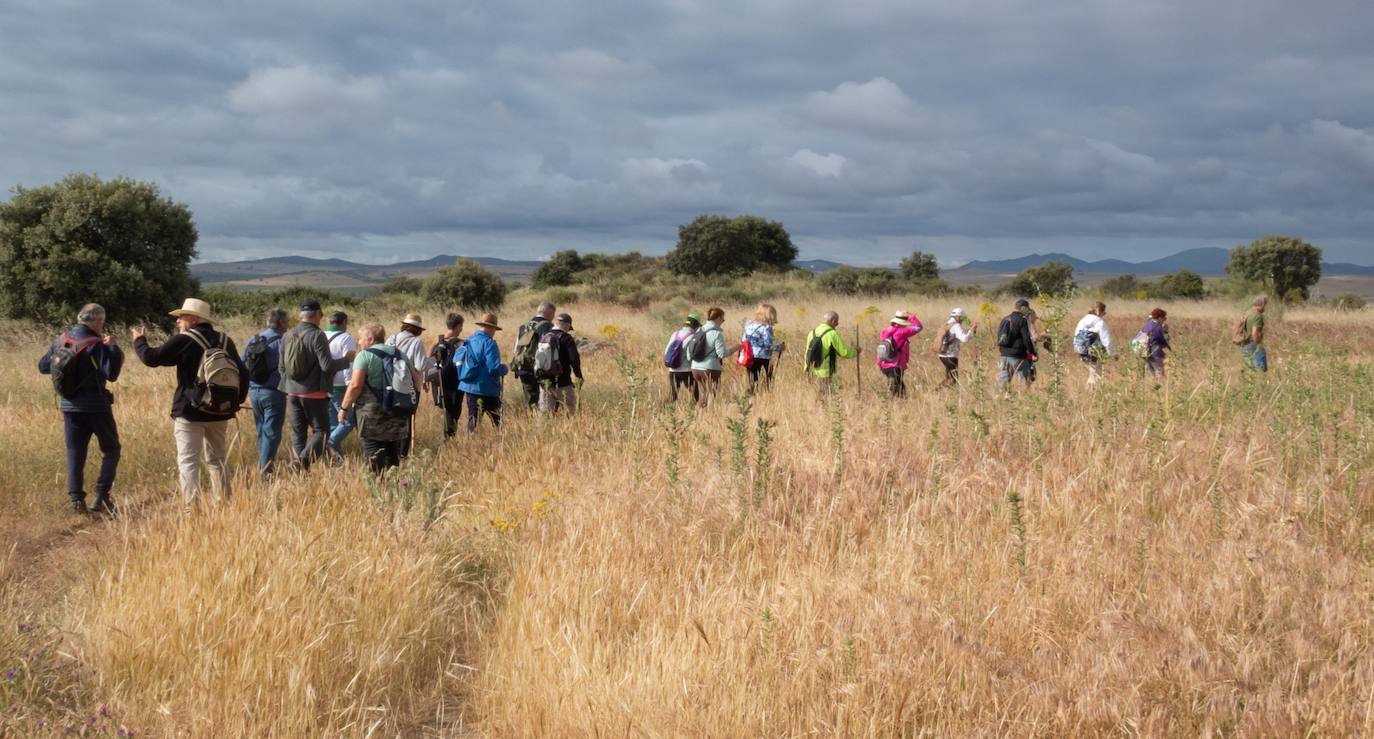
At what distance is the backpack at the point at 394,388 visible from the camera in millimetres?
7301

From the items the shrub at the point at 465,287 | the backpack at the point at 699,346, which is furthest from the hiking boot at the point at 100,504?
the shrub at the point at 465,287

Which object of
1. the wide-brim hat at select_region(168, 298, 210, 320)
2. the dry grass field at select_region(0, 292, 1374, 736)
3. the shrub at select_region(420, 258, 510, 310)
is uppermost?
the shrub at select_region(420, 258, 510, 310)

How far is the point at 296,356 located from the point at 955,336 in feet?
27.0

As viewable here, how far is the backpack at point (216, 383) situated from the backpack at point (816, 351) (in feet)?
21.3

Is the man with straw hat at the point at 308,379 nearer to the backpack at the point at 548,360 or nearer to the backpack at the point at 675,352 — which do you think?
the backpack at the point at 548,360

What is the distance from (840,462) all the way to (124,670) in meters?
3.84

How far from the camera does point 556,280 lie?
49.3 meters

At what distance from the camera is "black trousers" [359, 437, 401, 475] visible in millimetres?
7379

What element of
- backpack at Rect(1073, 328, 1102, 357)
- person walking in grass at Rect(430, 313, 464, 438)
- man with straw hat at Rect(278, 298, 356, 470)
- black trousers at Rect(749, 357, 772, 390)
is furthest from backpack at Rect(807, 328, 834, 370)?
man with straw hat at Rect(278, 298, 356, 470)

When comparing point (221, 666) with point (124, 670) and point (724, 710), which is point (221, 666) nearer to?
point (124, 670)

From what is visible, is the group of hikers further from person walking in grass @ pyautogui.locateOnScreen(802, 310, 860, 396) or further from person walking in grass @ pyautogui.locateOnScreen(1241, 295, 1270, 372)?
person walking in grass @ pyautogui.locateOnScreen(1241, 295, 1270, 372)

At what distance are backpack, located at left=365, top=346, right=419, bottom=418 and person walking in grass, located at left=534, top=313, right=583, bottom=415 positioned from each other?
217 centimetres

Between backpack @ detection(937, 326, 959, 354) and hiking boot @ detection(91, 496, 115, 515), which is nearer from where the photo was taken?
hiking boot @ detection(91, 496, 115, 515)

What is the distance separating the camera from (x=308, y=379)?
322 inches
